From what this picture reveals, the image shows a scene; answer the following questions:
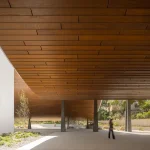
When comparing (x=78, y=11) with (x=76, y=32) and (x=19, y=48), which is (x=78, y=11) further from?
(x=19, y=48)

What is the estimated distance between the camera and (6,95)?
77.3 ft

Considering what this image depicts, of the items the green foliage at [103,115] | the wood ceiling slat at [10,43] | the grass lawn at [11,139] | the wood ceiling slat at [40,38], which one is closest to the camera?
the wood ceiling slat at [40,38]

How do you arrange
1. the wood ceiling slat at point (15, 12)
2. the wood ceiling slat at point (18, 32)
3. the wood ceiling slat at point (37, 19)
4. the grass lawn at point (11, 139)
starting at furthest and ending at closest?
the grass lawn at point (11, 139)
the wood ceiling slat at point (18, 32)
the wood ceiling slat at point (37, 19)
the wood ceiling slat at point (15, 12)

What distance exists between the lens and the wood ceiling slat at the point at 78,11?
22.9 feet

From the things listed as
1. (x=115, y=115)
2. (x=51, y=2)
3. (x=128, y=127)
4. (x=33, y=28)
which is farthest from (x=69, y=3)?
(x=115, y=115)

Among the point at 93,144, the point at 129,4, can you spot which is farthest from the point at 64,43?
the point at 93,144

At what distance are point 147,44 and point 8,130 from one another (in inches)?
653

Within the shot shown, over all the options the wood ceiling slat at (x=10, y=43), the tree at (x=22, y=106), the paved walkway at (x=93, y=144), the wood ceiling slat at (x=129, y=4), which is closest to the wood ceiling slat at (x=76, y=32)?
the wood ceiling slat at (x=10, y=43)

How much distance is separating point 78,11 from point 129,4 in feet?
3.82

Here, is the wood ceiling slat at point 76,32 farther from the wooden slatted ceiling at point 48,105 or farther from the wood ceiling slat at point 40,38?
the wooden slatted ceiling at point 48,105

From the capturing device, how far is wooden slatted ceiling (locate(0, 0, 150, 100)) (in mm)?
6930

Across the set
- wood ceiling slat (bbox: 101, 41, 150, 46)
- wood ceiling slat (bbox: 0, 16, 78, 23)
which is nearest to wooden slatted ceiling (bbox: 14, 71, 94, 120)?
wood ceiling slat (bbox: 101, 41, 150, 46)

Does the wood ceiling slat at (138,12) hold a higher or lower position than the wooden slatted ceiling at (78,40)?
higher

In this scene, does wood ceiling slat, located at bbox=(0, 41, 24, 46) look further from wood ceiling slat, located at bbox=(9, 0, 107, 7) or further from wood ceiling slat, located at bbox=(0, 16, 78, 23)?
wood ceiling slat, located at bbox=(9, 0, 107, 7)
